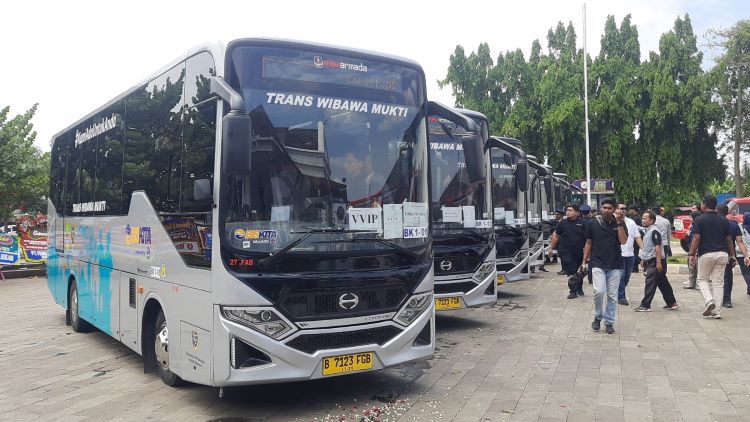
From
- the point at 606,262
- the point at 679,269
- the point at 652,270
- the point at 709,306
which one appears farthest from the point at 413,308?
the point at 679,269

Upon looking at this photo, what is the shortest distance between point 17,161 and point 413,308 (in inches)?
821

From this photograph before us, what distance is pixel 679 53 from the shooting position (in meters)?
34.2


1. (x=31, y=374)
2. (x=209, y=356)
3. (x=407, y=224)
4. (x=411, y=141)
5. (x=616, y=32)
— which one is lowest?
(x=31, y=374)

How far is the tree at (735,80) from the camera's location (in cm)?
3619

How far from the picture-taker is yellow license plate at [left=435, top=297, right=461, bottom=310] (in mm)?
9602

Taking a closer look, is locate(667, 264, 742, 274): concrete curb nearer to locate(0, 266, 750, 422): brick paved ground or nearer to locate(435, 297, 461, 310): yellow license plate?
locate(0, 266, 750, 422): brick paved ground

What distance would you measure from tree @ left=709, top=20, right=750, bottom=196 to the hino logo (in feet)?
114

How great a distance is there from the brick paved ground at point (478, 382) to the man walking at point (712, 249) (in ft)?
1.33

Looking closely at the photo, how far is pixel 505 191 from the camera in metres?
13.9

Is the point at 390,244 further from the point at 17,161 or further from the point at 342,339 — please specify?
the point at 17,161

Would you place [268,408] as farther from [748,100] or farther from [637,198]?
[748,100]

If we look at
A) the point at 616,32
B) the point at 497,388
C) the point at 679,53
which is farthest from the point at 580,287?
the point at 616,32

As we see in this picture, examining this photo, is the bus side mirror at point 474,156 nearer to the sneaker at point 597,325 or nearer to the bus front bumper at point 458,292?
the bus front bumper at point 458,292

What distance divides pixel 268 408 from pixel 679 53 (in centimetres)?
3452
